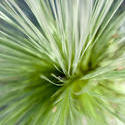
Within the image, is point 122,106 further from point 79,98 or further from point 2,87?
point 2,87

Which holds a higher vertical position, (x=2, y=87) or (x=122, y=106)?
(x=2, y=87)

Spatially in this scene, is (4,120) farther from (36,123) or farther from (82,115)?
(82,115)

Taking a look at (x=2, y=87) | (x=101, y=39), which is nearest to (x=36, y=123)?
(x=2, y=87)

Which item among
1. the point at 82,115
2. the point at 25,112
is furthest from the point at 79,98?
the point at 25,112

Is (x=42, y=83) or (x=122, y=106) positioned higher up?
(x=42, y=83)

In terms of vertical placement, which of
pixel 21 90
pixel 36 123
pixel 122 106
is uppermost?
pixel 21 90

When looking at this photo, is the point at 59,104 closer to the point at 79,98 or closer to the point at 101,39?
the point at 79,98

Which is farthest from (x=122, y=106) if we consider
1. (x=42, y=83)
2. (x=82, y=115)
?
(x=42, y=83)
